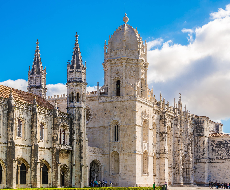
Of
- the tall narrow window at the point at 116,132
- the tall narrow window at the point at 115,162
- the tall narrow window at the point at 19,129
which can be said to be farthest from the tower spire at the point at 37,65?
the tall narrow window at the point at 19,129

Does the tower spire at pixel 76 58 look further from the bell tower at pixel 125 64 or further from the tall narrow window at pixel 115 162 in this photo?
the tall narrow window at pixel 115 162

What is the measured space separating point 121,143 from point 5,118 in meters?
20.0

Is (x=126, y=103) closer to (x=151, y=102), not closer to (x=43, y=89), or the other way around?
(x=151, y=102)

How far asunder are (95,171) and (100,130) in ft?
18.0

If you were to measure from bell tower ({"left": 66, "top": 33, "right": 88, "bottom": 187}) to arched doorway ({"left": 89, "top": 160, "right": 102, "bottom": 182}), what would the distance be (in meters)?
6.54

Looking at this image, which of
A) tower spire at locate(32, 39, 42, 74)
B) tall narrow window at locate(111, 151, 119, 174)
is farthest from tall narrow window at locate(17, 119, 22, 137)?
tall narrow window at locate(111, 151, 119, 174)

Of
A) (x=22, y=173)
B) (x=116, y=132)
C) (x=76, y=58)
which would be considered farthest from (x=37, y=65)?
(x=22, y=173)

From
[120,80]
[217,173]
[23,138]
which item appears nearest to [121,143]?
[120,80]

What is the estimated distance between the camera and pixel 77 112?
155 feet

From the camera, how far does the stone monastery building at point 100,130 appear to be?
39844 mm

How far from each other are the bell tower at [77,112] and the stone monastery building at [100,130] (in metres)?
0.11

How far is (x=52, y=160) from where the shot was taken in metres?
43.2

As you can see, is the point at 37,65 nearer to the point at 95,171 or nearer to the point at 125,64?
the point at 125,64

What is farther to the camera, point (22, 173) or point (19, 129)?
point (19, 129)
